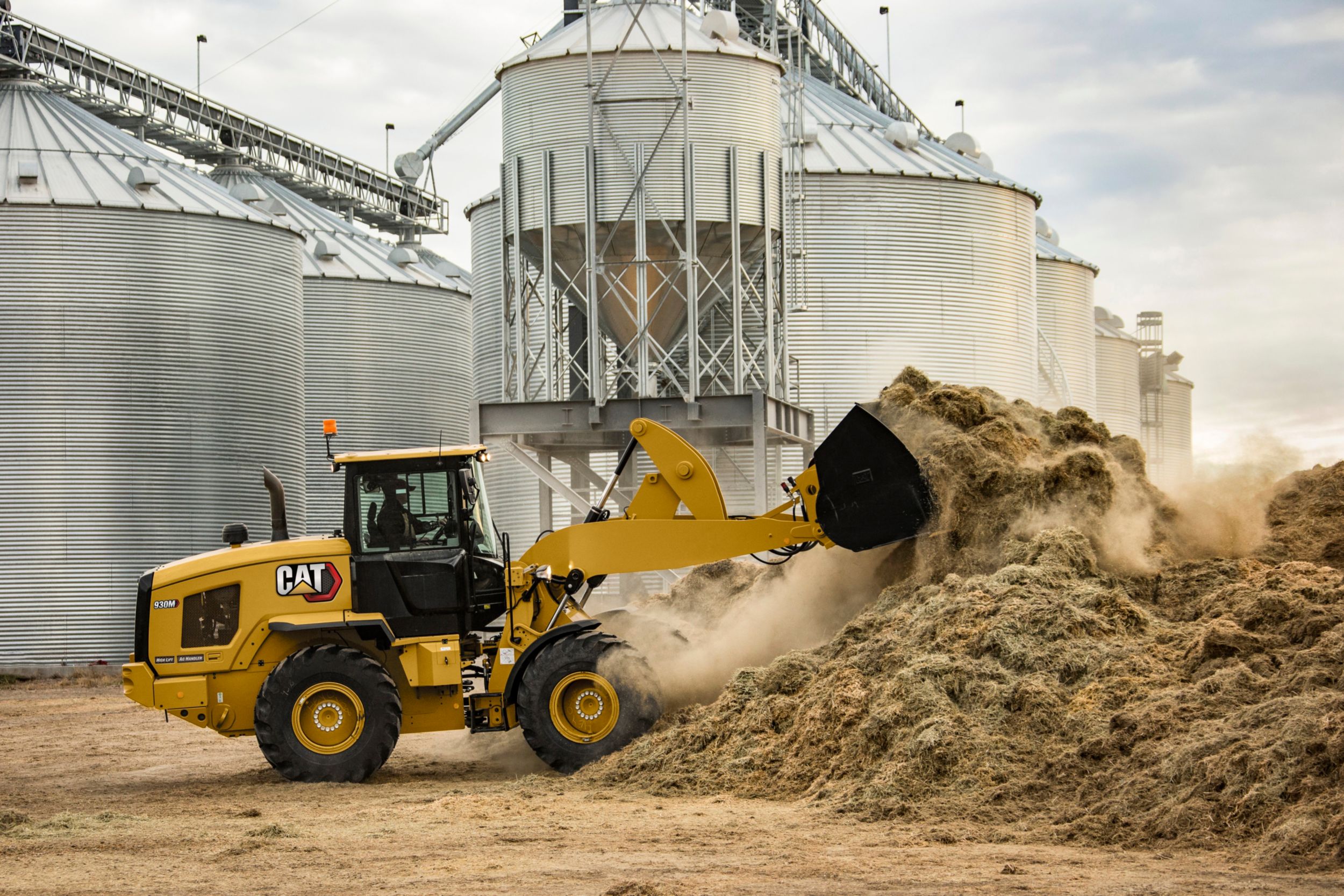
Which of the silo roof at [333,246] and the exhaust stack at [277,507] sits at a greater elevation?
the silo roof at [333,246]

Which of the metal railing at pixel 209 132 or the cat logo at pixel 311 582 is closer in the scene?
the cat logo at pixel 311 582

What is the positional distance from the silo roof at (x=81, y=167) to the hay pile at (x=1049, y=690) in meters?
21.7

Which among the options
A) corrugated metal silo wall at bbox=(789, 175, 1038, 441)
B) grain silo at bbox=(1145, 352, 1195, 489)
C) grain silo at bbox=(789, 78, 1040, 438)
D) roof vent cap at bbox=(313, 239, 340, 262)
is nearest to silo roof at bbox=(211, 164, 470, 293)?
roof vent cap at bbox=(313, 239, 340, 262)

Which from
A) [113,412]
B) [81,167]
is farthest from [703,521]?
[81,167]

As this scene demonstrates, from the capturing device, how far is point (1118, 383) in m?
48.7

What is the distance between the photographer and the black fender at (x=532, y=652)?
1393 centimetres

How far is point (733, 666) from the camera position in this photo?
15344 millimetres

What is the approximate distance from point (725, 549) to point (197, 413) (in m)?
20.7

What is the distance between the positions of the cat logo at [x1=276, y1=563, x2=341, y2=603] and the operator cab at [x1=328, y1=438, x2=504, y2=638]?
238mm

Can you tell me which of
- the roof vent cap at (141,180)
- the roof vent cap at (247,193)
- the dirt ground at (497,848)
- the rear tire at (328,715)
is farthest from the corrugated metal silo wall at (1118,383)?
the rear tire at (328,715)

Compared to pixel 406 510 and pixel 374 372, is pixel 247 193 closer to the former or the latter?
pixel 374 372

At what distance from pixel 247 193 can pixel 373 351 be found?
18.5 feet

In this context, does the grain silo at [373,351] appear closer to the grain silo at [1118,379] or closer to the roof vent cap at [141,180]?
the roof vent cap at [141,180]

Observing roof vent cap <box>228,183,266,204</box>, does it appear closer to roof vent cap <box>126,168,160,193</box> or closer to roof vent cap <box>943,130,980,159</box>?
roof vent cap <box>126,168,160,193</box>
